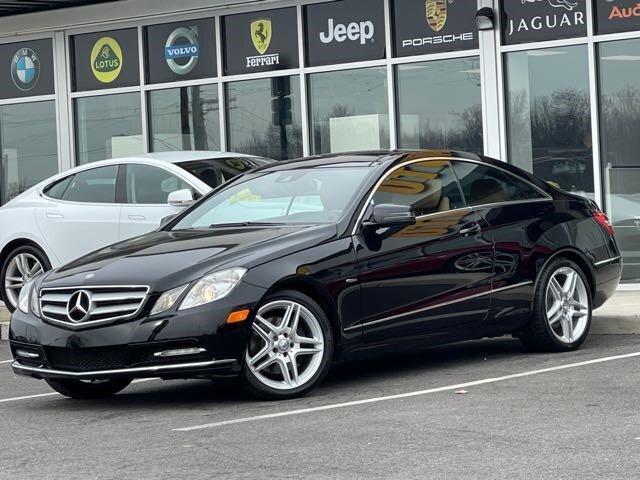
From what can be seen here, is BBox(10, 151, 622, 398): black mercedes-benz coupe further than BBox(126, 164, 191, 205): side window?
No

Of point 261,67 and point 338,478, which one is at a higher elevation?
point 261,67

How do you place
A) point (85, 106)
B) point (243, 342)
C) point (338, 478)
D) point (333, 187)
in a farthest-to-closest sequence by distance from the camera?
point (85, 106) < point (333, 187) < point (243, 342) < point (338, 478)

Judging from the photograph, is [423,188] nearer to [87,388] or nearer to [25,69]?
[87,388]

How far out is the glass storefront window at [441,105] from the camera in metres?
15.4

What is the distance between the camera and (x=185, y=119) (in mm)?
17781

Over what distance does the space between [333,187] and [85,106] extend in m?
10.3

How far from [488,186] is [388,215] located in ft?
4.46

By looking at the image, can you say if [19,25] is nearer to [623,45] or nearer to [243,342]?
[623,45]

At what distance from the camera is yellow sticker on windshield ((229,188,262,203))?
9258mm

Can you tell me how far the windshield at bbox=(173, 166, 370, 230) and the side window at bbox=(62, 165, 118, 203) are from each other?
416 centimetres

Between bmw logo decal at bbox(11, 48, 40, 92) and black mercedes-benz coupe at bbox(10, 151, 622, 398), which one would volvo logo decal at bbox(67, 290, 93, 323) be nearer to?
black mercedes-benz coupe at bbox(10, 151, 622, 398)

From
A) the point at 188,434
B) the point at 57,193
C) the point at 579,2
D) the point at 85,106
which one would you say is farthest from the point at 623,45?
the point at 188,434

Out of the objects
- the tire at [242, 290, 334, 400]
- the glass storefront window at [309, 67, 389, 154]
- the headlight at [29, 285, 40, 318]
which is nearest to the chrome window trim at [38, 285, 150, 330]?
the headlight at [29, 285, 40, 318]

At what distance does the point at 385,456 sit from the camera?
241 inches
